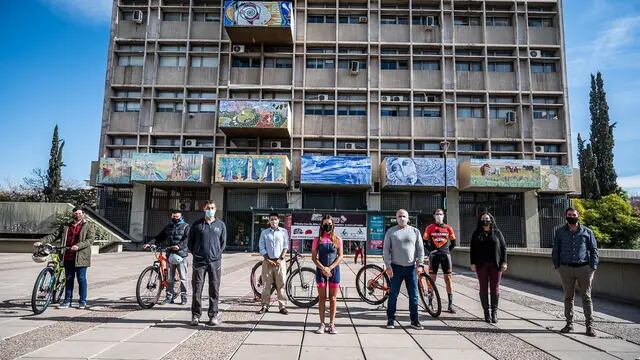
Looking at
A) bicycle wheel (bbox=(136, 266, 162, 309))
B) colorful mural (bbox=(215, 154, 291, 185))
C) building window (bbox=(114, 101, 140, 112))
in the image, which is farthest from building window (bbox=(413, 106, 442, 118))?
bicycle wheel (bbox=(136, 266, 162, 309))

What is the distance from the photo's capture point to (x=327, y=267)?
6742mm

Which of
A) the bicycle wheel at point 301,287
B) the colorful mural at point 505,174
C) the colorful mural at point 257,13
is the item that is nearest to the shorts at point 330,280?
the bicycle wheel at point 301,287

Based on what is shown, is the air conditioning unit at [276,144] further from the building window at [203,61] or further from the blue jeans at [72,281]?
the blue jeans at [72,281]

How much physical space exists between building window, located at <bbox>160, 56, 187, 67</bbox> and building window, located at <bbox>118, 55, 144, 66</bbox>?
1.70 m

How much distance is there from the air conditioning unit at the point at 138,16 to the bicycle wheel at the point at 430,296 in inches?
1354

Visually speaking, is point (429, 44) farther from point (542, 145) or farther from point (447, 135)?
point (542, 145)

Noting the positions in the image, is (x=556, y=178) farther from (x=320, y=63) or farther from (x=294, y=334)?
(x=294, y=334)

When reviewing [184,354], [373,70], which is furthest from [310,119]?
[184,354]

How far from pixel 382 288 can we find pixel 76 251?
20.2 ft

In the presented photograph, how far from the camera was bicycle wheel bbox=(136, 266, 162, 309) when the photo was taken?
8156 millimetres

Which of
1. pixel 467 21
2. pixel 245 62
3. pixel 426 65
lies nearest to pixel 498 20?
pixel 467 21

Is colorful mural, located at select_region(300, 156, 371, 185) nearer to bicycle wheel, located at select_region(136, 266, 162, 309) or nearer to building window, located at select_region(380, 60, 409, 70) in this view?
building window, located at select_region(380, 60, 409, 70)

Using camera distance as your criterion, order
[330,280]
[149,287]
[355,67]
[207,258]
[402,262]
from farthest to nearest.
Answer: [355,67] < [149,287] < [207,258] < [402,262] < [330,280]

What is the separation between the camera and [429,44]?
113 ft
